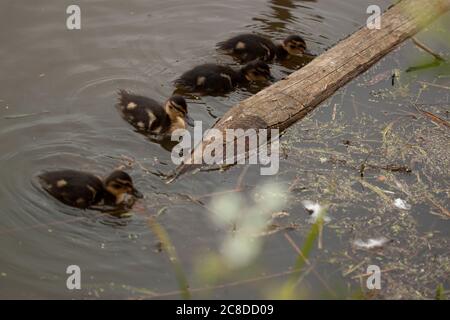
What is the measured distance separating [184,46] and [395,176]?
6.75 ft

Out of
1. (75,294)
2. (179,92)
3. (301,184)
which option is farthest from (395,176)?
(75,294)

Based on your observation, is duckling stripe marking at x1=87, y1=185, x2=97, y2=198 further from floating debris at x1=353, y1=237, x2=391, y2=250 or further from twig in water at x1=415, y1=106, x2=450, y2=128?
twig in water at x1=415, y1=106, x2=450, y2=128

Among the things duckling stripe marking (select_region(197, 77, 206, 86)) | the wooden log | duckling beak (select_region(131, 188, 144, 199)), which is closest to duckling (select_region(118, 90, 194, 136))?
the wooden log

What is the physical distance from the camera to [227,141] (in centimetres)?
418

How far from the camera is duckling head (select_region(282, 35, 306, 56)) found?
5.50m

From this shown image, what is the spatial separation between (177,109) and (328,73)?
1.09 m

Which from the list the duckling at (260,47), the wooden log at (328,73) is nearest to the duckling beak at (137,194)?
the wooden log at (328,73)

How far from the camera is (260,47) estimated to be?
17.8ft

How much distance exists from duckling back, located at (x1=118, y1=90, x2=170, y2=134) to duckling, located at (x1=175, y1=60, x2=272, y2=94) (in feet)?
1.58

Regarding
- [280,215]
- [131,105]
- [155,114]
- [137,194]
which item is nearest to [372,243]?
[280,215]

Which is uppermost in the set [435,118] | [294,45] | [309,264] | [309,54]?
[294,45]

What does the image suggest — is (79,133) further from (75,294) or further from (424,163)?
(424,163)

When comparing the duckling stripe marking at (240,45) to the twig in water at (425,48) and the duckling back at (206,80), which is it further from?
the twig in water at (425,48)

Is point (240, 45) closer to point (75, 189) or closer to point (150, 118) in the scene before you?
point (150, 118)
